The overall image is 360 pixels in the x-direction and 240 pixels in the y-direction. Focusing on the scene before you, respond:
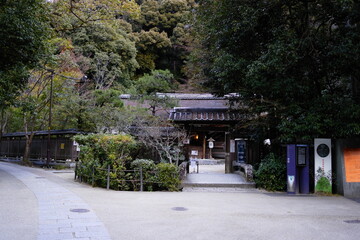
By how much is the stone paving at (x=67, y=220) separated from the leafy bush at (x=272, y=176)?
7466 mm

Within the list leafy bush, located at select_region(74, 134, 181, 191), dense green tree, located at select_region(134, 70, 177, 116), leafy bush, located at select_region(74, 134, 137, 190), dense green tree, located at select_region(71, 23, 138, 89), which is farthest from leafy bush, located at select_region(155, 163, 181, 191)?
dense green tree, located at select_region(71, 23, 138, 89)

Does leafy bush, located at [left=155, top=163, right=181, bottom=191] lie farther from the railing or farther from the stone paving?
the stone paving

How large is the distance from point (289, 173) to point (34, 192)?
376 inches

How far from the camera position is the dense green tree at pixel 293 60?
429 inches

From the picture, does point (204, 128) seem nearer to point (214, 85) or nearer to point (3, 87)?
point (214, 85)

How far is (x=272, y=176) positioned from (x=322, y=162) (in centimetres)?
202

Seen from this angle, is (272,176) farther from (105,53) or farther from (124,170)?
(105,53)

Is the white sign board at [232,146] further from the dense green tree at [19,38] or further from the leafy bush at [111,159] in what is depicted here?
the dense green tree at [19,38]

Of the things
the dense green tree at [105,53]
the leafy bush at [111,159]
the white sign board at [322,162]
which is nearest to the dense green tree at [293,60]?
the white sign board at [322,162]

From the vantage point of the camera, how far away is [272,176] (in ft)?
41.2

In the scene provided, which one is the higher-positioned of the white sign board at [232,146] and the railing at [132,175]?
the white sign board at [232,146]

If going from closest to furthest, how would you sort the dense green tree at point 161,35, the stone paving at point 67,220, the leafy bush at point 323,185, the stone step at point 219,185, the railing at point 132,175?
the stone paving at point 67,220, the leafy bush at point 323,185, the railing at point 132,175, the stone step at point 219,185, the dense green tree at point 161,35

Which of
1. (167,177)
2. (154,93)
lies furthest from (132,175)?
(154,93)

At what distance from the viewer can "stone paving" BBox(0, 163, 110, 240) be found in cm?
575
